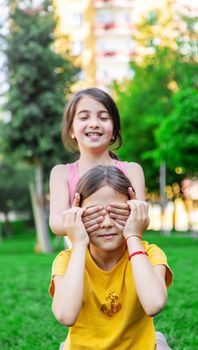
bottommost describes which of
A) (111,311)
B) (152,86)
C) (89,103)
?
(111,311)

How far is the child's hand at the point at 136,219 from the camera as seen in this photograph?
242cm

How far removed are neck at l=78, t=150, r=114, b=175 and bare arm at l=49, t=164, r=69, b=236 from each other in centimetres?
11

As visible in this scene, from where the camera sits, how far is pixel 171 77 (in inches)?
1099

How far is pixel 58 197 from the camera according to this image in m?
3.52

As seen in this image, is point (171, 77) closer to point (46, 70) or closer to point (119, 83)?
point (119, 83)

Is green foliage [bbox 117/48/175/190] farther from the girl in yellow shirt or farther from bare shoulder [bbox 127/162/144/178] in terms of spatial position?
the girl in yellow shirt

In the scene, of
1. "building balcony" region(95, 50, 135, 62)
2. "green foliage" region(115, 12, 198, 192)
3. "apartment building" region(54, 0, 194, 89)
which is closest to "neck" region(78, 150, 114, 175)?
"green foliage" region(115, 12, 198, 192)

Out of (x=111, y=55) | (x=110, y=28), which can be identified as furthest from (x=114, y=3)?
(x=111, y=55)

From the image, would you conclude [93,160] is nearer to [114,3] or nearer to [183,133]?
[183,133]

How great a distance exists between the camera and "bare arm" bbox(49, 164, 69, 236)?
325cm

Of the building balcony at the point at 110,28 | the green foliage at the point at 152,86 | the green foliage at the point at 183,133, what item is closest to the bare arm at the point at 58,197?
the green foliage at the point at 183,133

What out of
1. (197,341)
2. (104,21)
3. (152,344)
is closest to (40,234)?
(197,341)

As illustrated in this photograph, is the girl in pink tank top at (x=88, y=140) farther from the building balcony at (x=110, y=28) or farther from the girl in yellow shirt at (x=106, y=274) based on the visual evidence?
the building balcony at (x=110, y=28)

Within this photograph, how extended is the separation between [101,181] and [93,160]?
1.30m
